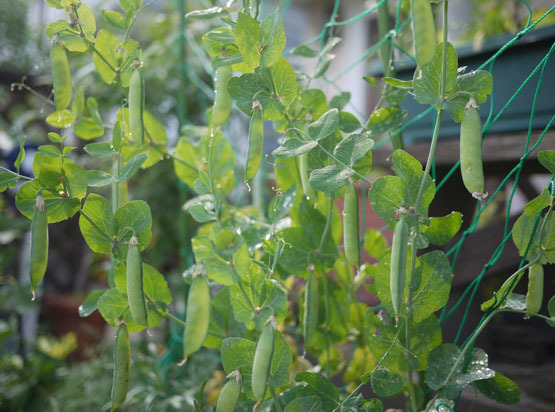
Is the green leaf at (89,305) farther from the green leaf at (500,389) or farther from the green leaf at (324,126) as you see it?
the green leaf at (500,389)

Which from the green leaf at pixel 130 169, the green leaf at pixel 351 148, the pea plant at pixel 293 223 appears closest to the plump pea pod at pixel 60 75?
the pea plant at pixel 293 223

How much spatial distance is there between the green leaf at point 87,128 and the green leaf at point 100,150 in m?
0.12

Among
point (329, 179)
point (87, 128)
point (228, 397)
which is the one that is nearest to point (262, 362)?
point (228, 397)

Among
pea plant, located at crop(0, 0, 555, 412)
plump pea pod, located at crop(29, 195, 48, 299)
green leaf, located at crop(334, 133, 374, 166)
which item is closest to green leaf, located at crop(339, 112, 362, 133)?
pea plant, located at crop(0, 0, 555, 412)

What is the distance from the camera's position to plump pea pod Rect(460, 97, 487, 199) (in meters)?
0.43

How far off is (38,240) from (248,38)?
0.92 ft

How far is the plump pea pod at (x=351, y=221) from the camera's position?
1.62 ft

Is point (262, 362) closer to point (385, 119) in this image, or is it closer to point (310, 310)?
point (310, 310)

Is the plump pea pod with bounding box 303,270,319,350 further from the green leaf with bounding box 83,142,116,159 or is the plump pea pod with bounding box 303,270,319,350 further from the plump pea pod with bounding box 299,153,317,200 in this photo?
the green leaf with bounding box 83,142,116,159

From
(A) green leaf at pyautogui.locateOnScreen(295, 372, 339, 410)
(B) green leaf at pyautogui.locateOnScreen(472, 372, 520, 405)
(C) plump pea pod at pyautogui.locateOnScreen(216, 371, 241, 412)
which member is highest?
(C) plump pea pod at pyautogui.locateOnScreen(216, 371, 241, 412)

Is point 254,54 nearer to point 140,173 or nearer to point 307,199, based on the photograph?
point 307,199

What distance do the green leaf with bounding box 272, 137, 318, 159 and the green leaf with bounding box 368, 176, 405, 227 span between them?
7cm

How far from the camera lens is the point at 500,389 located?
531 mm

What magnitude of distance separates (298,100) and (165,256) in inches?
62.1
